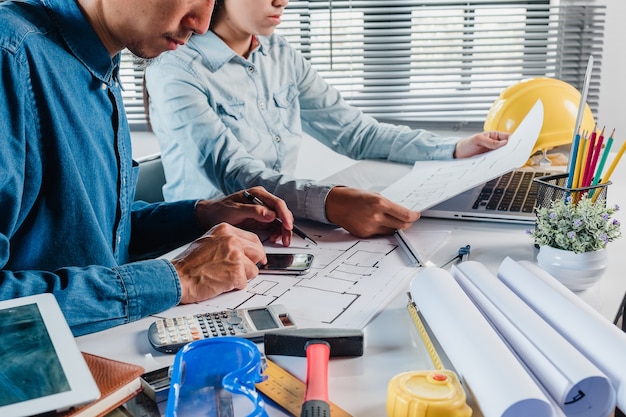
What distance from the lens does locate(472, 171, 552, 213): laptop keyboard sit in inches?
52.6

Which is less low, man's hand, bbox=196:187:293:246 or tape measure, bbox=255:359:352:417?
man's hand, bbox=196:187:293:246

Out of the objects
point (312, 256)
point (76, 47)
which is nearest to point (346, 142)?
point (312, 256)

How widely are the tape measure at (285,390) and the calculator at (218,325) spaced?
8 cm

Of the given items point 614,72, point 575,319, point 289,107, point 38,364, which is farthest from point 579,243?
point 614,72

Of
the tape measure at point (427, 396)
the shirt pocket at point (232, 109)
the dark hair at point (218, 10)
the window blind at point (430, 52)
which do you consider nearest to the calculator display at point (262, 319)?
the tape measure at point (427, 396)

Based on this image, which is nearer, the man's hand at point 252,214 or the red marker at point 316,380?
the red marker at point 316,380

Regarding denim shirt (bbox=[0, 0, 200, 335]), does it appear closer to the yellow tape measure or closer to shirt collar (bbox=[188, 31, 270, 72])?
the yellow tape measure

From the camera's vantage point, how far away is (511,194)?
1411mm

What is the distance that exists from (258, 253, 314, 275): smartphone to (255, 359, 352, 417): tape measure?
30 cm

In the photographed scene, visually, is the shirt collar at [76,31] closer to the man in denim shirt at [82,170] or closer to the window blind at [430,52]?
the man in denim shirt at [82,170]

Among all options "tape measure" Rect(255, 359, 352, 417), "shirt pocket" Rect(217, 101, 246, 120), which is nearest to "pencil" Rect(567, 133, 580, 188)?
"tape measure" Rect(255, 359, 352, 417)

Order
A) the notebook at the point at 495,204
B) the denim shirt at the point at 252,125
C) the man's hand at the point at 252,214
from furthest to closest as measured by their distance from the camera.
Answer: the denim shirt at the point at 252,125, the notebook at the point at 495,204, the man's hand at the point at 252,214

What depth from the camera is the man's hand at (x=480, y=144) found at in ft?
5.49

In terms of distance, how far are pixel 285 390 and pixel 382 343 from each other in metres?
0.16
